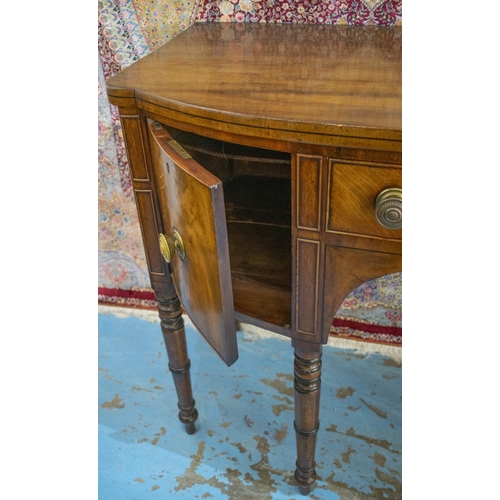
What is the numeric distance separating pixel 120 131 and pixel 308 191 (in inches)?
27.1

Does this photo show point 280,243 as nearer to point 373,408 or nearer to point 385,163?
point 385,163

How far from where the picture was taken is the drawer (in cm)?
58

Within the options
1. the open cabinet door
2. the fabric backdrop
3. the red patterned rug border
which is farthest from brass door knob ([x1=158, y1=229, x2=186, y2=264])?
the red patterned rug border

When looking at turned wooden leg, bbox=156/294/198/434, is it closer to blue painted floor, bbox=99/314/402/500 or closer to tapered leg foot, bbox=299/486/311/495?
blue painted floor, bbox=99/314/402/500

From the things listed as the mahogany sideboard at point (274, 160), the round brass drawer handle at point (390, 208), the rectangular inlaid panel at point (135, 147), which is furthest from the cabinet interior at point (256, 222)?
the round brass drawer handle at point (390, 208)

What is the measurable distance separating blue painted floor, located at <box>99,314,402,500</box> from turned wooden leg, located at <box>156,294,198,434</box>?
6 centimetres

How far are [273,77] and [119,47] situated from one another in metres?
0.52

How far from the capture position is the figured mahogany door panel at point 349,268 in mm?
655

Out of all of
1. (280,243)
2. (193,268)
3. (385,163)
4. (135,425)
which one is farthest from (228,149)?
(135,425)

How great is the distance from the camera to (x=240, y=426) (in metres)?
1.13

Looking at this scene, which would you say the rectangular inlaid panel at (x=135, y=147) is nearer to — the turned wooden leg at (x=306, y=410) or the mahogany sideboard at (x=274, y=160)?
the mahogany sideboard at (x=274, y=160)

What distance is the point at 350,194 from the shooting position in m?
0.61

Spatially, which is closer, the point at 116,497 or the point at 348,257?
the point at 348,257

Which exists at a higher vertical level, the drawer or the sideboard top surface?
the sideboard top surface
